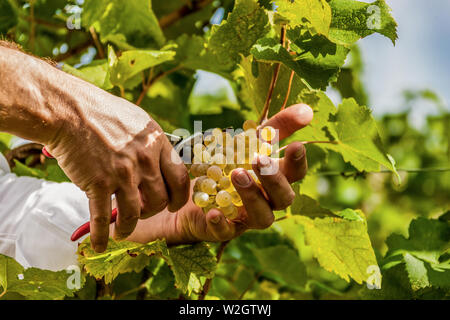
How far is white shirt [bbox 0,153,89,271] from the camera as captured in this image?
94 centimetres

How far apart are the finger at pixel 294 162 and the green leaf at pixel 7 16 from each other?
32.1 inches

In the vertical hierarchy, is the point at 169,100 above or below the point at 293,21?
below

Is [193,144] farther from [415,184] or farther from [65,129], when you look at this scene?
[415,184]

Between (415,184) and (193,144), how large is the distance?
167 cm

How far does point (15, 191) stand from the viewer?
1035mm

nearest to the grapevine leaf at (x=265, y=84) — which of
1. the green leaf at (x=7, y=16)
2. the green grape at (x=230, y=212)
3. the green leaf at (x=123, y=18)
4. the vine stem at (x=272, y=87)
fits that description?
the vine stem at (x=272, y=87)

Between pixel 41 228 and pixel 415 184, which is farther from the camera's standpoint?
pixel 415 184

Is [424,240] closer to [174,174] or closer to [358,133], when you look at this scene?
[358,133]

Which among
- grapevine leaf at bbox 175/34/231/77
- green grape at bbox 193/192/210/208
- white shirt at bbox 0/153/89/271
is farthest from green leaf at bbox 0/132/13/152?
green grape at bbox 193/192/210/208

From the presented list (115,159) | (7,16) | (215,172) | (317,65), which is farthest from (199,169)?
(7,16)

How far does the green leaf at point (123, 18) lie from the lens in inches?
39.4

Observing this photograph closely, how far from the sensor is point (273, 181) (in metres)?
0.65

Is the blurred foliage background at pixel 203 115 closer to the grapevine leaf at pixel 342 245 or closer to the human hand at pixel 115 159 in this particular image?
the grapevine leaf at pixel 342 245
